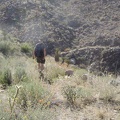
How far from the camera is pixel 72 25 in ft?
83.4

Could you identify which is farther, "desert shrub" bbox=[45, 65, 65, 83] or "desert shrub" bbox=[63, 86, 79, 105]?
"desert shrub" bbox=[45, 65, 65, 83]

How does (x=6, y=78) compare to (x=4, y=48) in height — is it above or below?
above

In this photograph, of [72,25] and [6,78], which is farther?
[72,25]

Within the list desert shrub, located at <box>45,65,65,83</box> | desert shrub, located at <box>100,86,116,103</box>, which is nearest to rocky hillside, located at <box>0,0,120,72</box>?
desert shrub, located at <box>45,65,65,83</box>

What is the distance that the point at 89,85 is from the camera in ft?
24.9

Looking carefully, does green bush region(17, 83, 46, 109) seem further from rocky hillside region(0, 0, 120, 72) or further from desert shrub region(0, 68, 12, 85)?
rocky hillside region(0, 0, 120, 72)

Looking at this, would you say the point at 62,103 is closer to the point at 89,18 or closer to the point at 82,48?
the point at 82,48

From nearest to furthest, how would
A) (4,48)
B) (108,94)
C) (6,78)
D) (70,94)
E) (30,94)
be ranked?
(30,94), (70,94), (108,94), (6,78), (4,48)

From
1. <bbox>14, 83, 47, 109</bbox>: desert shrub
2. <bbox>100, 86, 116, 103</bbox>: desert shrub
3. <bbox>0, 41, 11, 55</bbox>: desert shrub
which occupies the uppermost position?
<bbox>14, 83, 47, 109</bbox>: desert shrub

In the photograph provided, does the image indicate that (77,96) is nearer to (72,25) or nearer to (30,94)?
(30,94)

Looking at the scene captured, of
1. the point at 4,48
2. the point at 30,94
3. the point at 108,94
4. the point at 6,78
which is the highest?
the point at 30,94

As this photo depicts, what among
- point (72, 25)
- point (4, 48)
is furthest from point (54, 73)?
point (72, 25)

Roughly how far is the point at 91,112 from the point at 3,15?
2115cm

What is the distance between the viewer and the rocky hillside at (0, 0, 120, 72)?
2098 centimetres
